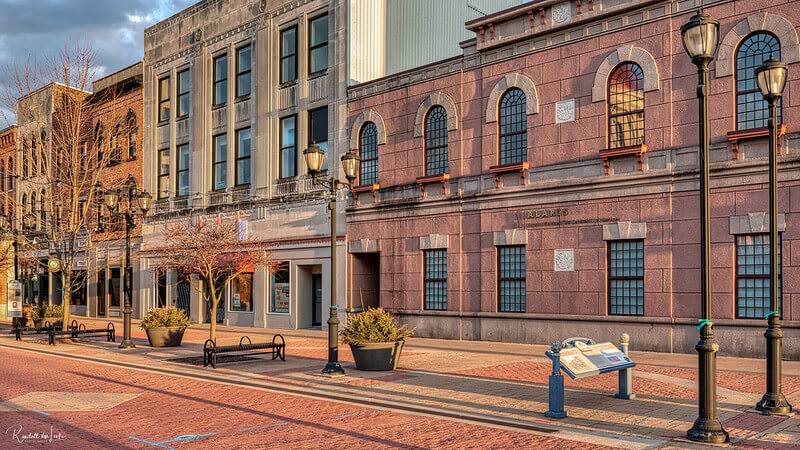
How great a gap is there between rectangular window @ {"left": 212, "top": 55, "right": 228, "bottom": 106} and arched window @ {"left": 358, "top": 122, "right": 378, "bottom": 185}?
983 cm

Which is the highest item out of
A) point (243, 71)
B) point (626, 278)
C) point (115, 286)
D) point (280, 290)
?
point (243, 71)

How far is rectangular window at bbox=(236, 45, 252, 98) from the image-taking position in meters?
32.8

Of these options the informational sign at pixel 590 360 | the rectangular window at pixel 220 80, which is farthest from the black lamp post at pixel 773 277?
the rectangular window at pixel 220 80

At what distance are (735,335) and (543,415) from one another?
8.91 meters

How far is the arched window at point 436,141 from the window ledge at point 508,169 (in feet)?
7.52

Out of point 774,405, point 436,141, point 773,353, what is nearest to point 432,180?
point 436,141

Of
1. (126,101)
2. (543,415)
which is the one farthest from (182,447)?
(126,101)

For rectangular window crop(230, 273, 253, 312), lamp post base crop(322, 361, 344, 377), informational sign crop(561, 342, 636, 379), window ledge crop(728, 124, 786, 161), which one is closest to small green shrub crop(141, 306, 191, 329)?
lamp post base crop(322, 361, 344, 377)

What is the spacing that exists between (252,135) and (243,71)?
11.1ft

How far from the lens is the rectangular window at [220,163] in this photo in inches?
1325

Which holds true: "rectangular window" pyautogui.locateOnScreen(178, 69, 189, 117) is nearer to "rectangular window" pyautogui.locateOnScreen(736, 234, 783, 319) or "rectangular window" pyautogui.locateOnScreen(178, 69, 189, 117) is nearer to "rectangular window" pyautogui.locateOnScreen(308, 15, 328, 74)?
"rectangular window" pyautogui.locateOnScreen(308, 15, 328, 74)

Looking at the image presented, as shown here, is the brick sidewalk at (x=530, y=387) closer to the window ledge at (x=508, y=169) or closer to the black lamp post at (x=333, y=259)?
the black lamp post at (x=333, y=259)

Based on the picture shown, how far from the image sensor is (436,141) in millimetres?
24391

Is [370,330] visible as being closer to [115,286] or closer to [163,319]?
[163,319]
